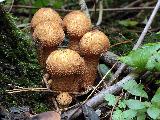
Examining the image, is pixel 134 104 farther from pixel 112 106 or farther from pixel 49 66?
pixel 49 66

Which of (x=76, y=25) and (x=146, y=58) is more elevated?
(x=76, y=25)

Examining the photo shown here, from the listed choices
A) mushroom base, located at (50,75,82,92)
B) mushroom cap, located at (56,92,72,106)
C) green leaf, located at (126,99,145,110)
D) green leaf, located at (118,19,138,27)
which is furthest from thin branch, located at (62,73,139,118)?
green leaf, located at (118,19,138,27)

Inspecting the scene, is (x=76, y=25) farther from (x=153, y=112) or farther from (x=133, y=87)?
(x=153, y=112)

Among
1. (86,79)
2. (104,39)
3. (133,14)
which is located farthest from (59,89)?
(133,14)

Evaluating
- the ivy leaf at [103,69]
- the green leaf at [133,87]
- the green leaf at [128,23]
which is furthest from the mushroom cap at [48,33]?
the green leaf at [128,23]

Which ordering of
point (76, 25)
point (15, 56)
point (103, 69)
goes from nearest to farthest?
point (76, 25) < point (15, 56) < point (103, 69)

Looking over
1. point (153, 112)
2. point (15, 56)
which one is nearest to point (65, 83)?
point (15, 56)

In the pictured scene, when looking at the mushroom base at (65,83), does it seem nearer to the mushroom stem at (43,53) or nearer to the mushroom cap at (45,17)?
the mushroom stem at (43,53)
